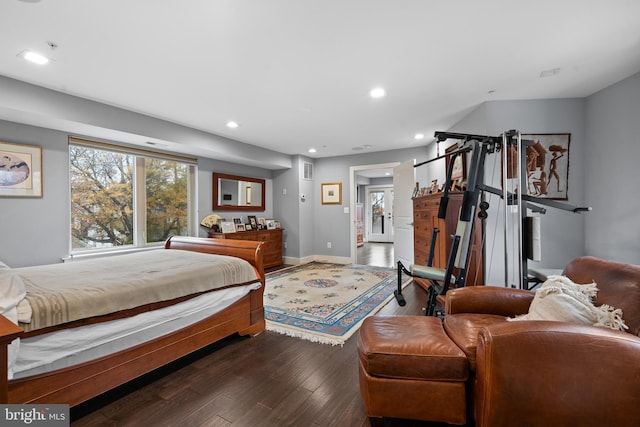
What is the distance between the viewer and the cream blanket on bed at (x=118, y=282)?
1.52 m

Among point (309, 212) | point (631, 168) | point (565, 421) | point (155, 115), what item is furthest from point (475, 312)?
point (309, 212)

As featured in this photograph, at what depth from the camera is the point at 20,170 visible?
293cm

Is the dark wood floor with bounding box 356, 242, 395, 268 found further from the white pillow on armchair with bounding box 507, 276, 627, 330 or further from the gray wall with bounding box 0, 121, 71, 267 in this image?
the gray wall with bounding box 0, 121, 71, 267

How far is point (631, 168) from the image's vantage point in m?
2.66

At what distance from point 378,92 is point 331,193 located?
3.52 m

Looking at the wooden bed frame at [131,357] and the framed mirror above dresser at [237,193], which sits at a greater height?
the framed mirror above dresser at [237,193]

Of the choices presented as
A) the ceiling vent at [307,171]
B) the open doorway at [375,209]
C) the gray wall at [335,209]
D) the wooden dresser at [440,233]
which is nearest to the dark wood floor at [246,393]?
the wooden dresser at [440,233]

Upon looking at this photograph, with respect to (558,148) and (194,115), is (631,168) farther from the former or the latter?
(194,115)

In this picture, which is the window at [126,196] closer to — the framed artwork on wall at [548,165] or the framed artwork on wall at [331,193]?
the framed artwork on wall at [331,193]

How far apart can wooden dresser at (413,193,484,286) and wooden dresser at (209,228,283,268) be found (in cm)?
281

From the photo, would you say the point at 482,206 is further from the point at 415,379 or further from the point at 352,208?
the point at 352,208

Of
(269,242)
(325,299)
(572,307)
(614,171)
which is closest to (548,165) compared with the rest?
(614,171)

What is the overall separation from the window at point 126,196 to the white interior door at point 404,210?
3.69 m

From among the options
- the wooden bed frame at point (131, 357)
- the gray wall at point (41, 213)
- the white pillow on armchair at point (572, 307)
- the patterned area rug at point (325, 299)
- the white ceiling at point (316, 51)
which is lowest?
the patterned area rug at point (325, 299)
